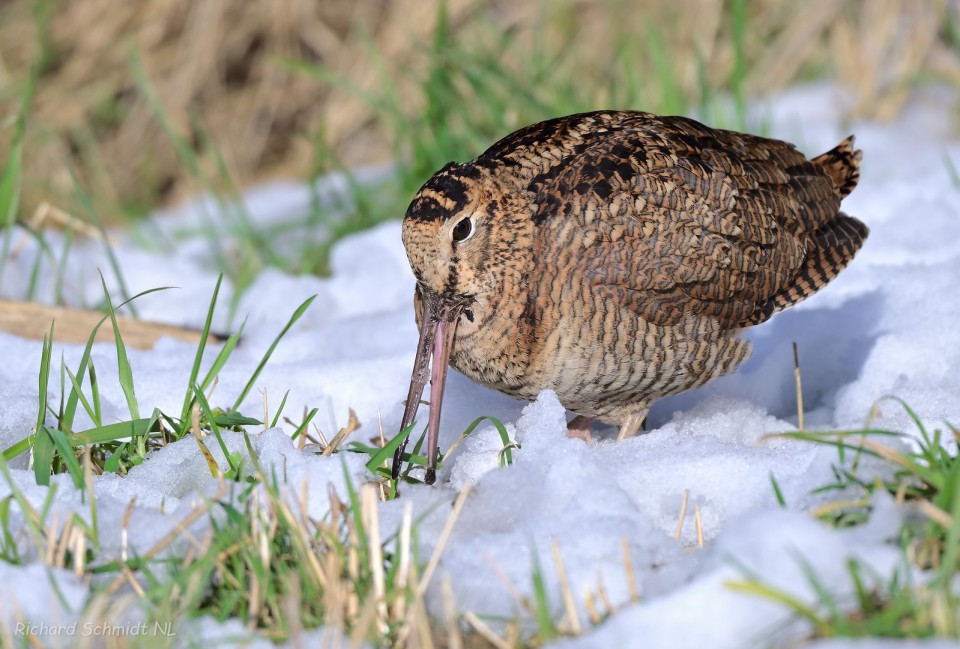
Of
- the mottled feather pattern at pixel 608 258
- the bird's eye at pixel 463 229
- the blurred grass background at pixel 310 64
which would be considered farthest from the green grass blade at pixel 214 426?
→ the blurred grass background at pixel 310 64

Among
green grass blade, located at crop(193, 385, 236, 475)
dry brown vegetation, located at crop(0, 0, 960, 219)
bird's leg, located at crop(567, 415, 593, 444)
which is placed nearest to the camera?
green grass blade, located at crop(193, 385, 236, 475)

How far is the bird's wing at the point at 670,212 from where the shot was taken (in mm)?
3289

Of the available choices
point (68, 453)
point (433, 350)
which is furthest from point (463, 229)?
point (68, 453)

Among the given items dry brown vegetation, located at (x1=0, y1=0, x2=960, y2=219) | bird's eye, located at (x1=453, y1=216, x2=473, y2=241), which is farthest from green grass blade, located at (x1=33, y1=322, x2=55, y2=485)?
dry brown vegetation, located at (x1=0, y1=0, x2=960, y2=219)

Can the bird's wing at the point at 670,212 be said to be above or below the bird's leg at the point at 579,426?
above

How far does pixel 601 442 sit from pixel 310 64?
15.2ft

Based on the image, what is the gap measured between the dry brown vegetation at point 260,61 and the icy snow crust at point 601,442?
4.68 feet

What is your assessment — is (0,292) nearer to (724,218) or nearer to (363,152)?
(724,218)

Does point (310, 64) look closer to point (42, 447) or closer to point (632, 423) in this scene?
point (632, 423)

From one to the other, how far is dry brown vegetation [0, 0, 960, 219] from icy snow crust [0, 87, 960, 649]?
56.1 inches

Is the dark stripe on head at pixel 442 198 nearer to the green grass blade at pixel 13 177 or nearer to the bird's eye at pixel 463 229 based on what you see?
the bird's eye at pixel 463 229

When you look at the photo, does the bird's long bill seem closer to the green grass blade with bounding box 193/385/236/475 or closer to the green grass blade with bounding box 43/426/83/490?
the green grass blade with bounding box 193/385/236/475

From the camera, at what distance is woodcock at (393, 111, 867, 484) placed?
3203 mm

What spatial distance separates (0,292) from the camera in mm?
4750
